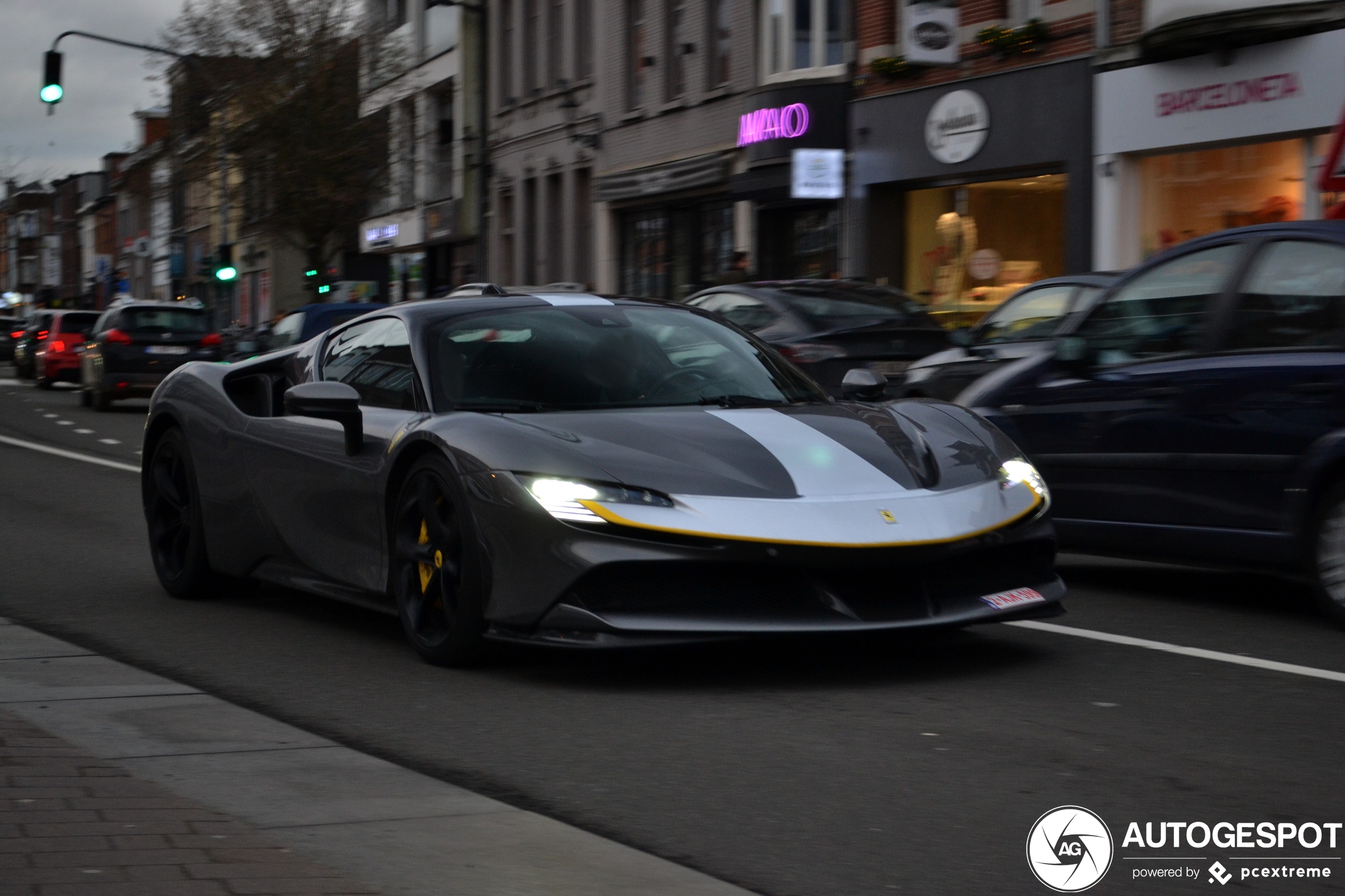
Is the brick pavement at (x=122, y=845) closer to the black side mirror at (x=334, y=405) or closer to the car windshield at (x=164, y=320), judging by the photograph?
the black side mirror at (x=334, y=405)

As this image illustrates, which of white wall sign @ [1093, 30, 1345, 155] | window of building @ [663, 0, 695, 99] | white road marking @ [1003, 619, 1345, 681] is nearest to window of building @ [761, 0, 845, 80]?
window of building @ [663, 0, 695, 99]

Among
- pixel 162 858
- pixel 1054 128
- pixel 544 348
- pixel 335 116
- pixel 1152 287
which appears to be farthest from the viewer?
pixel 335 116

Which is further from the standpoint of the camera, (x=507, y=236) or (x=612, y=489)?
(x=507, y=236)

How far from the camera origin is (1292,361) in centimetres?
714

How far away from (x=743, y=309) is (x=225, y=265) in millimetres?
28062

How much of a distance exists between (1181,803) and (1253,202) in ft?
53.5

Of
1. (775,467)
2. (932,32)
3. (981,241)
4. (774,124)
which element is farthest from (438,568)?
(774,124)

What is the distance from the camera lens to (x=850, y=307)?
15.0 m

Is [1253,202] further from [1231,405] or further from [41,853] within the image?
[41,853]

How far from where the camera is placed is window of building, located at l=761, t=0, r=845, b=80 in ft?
88.0

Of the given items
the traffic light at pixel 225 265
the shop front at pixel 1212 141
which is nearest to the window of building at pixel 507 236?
the traffic light at pixel 225 265

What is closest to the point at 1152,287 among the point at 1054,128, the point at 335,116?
the point at 1054,128

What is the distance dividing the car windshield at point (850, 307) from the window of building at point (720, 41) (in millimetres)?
15532

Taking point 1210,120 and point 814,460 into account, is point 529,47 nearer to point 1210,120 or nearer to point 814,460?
point 1210,120
